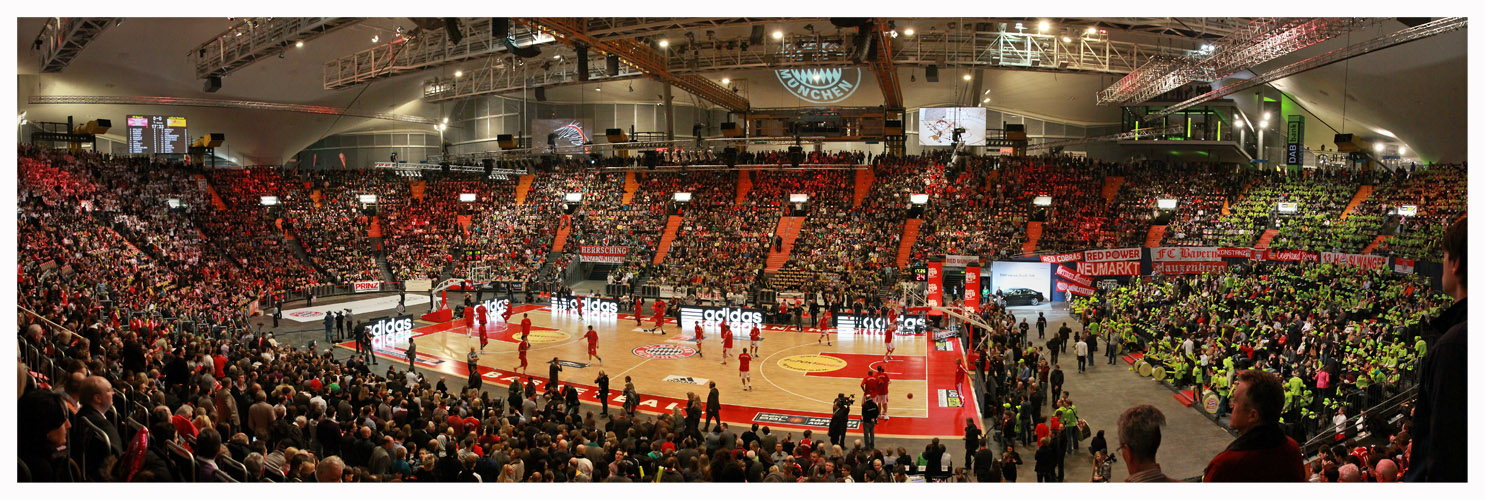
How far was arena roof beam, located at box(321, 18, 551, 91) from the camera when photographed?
29.5 meters

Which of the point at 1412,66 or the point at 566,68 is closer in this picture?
the point at 1412,66

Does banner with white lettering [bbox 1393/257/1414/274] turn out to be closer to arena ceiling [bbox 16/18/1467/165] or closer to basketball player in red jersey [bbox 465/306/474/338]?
arena ceiling [bbox 16/18/1467/165]

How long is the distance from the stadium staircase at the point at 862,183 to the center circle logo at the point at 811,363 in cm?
1761

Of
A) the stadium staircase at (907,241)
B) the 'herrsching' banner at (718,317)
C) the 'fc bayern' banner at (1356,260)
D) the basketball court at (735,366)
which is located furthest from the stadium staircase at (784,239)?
the 'fc bayern' banner at (1356,260)

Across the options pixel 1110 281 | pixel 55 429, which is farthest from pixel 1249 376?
pixel 1110 281

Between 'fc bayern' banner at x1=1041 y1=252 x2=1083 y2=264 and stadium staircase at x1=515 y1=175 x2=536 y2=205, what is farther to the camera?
stadium staircase at x1=515 y1=175 x2=536 y2=205

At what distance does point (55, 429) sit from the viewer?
5207 mm

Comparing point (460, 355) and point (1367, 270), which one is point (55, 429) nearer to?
point (460, 355)

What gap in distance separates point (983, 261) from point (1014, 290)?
196 centimetres

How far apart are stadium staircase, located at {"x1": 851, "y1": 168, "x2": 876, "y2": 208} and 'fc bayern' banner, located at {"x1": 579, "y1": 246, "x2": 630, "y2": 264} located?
10880 millimetres

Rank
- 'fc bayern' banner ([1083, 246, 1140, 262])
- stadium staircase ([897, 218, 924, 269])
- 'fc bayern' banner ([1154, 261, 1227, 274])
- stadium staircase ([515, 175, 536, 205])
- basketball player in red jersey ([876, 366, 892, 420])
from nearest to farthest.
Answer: basketball player in red jersey ([876, 366, 892, 420])
'fc bayern' banner ([1154, 261, 1227, 274])
'fc bayern' banner ([1083, 246, 1140, 262])
stadium staircase ([897, 218, 924, 269])
stadium staircase ([515, 175, 536, 205])

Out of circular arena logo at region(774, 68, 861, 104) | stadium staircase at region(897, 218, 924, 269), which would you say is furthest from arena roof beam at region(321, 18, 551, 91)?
stadium staircase at region(897, 218, 924, 269)

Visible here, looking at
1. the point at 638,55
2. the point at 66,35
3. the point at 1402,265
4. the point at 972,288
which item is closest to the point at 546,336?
the point at 638,55

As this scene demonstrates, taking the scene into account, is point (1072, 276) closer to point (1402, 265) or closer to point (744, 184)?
point (1402, 265)
